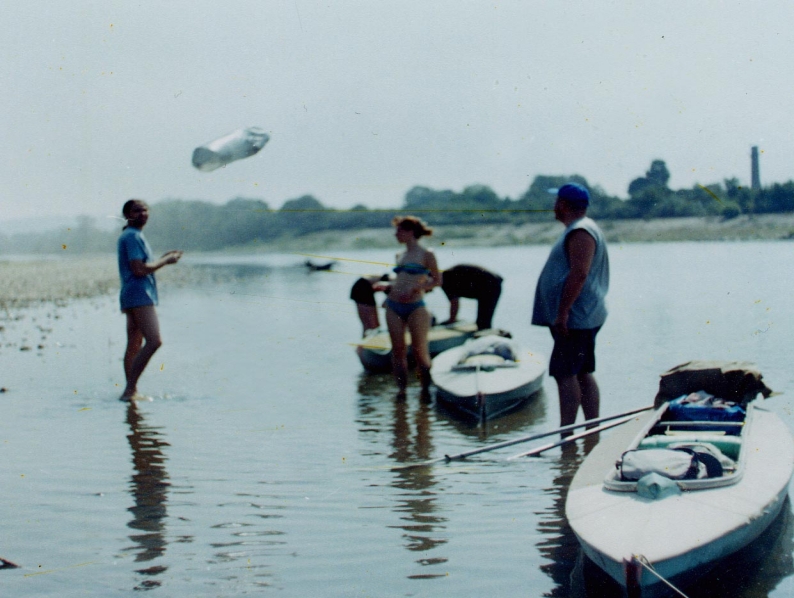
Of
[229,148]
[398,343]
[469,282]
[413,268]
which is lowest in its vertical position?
[398,343]

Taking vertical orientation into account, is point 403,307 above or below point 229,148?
below

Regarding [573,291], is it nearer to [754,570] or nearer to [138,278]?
[754,570]

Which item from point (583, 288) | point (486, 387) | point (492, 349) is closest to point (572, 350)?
point (583, 288)

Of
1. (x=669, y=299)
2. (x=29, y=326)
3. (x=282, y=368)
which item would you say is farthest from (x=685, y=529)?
(x=669, y=299)

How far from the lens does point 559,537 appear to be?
559cm

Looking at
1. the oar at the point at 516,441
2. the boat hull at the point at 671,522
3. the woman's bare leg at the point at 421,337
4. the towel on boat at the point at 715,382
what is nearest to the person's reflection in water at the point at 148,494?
the oar at the point at 516,441

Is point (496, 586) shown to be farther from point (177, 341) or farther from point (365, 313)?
point (177, 341)

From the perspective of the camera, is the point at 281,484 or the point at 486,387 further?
the point at 486,387

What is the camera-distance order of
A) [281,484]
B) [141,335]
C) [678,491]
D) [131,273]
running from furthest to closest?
[141,335] < [131,273] < [281,484] < [678,491]

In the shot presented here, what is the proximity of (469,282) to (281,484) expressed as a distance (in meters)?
7.42

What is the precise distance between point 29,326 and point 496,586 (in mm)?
16293

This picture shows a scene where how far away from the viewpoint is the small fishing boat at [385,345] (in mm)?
12898

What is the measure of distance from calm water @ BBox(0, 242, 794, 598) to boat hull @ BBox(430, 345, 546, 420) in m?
0.21

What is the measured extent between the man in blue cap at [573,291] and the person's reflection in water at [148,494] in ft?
9.01
